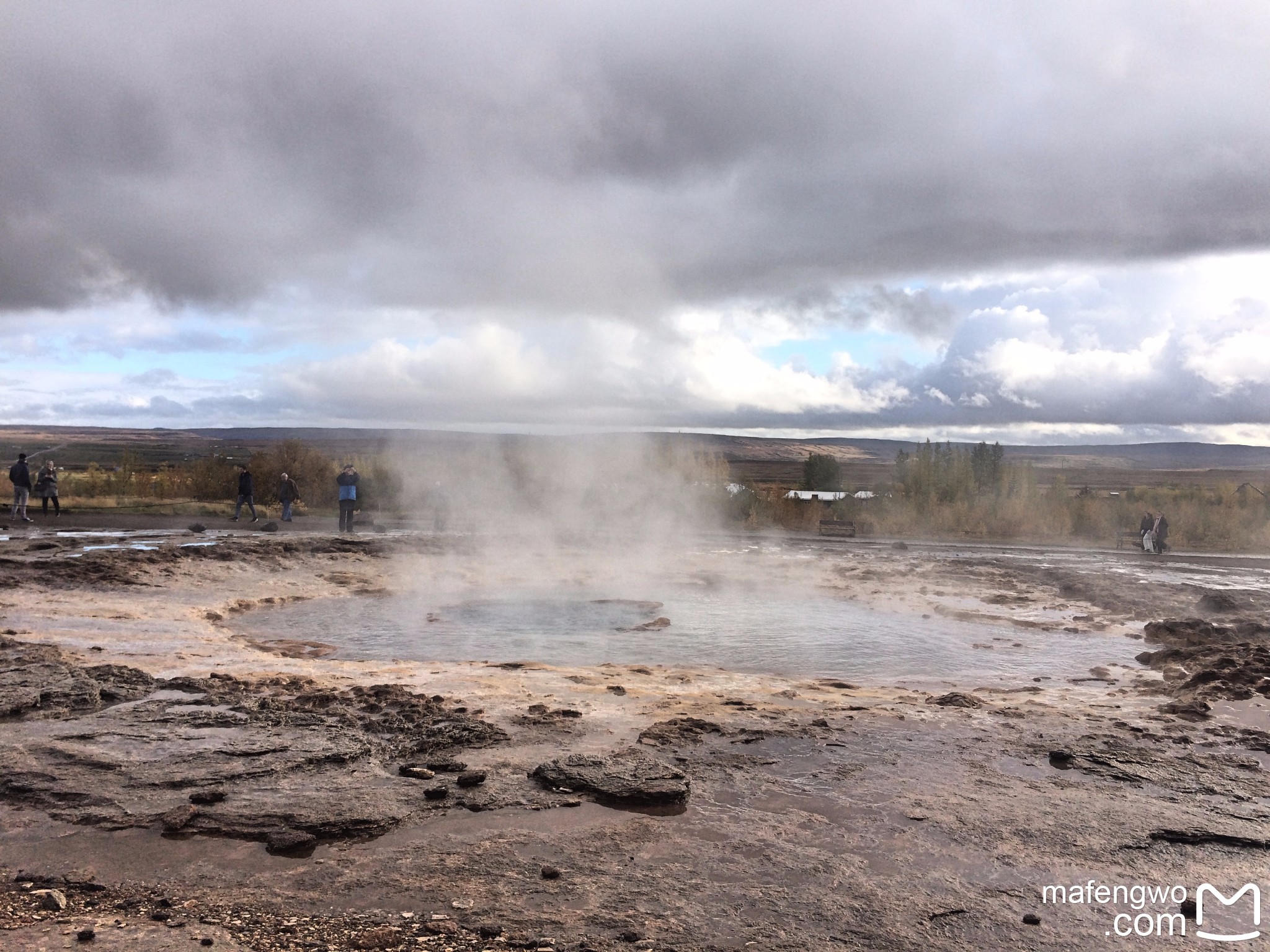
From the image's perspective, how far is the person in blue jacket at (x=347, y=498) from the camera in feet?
61.4

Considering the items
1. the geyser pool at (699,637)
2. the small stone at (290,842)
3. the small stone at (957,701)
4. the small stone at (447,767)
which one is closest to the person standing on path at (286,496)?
the geyser pool at (699,637)

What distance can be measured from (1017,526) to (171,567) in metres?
21.6

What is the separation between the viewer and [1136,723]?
6469 mm

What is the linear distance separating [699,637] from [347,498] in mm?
11366

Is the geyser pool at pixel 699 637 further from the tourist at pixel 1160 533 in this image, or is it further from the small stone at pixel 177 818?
the tourist at pixel 1160 533

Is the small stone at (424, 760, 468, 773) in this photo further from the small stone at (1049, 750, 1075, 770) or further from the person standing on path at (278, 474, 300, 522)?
the person standing on path at (278, 474, 300, 522)

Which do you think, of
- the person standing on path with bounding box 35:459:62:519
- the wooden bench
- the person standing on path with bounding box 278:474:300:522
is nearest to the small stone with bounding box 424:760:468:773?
the person standing on path with bounding box 278:474:300:522

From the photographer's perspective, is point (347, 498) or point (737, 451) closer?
point (347, 498)

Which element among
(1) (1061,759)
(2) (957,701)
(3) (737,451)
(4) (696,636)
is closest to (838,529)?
(4) (696,636)

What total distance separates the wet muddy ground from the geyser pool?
0.49 meters

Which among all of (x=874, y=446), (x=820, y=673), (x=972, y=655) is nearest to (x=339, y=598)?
(x=820, y=673)

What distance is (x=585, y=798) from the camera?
4590mm

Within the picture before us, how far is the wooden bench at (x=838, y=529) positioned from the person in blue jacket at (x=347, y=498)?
11984mm

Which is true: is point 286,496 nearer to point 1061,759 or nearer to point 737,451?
point 1061,759
